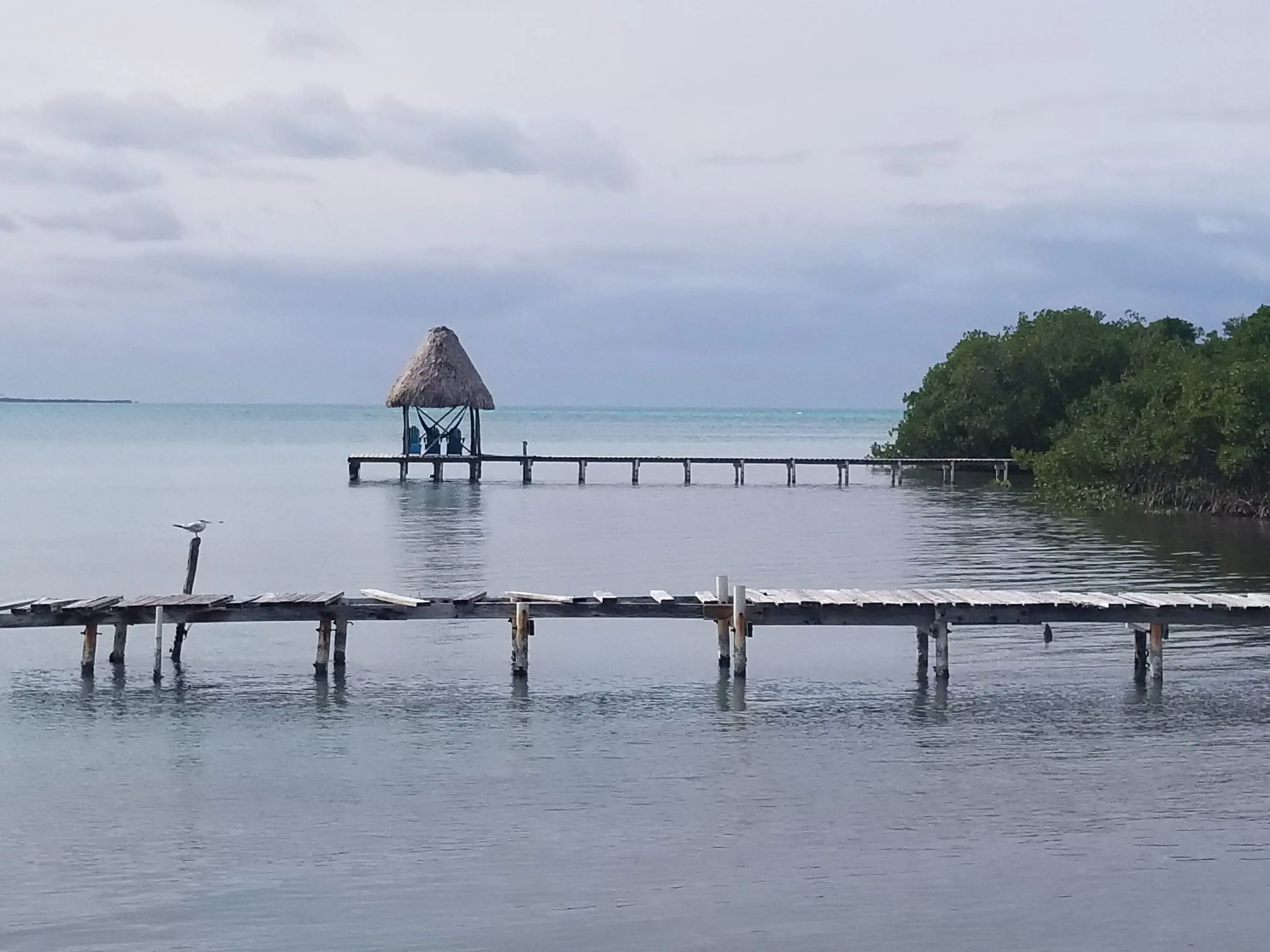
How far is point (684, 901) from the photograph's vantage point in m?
11.0

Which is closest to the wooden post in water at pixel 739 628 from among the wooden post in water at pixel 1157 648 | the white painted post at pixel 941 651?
the white painted post at pixel 941 651

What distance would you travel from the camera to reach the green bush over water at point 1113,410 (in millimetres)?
40938

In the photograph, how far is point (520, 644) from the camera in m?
18.5

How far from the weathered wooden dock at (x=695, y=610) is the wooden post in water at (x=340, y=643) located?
0.20 meters

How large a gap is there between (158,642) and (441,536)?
1844 cm

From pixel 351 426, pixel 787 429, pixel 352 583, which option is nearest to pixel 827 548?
pixel 352 583

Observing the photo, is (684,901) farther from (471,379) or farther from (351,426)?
(351,426)

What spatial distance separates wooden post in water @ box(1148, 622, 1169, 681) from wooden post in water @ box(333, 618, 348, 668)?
9.19 meters

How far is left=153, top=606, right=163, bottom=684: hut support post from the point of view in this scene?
17984mm

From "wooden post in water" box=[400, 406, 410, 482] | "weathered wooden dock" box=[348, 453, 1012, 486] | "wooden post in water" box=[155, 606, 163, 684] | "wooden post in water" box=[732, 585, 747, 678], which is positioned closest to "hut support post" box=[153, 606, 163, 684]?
"wooden post in water" box=[155, 606, 163, 684]

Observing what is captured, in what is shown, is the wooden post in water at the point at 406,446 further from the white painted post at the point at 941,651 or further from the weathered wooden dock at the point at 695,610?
the white painted post at the point at 941,651

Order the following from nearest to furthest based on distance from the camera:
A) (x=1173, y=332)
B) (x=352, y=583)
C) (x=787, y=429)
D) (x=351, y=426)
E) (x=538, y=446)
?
1. (x=352, y=583)
2. (x=1173, y=332)
3. (x=538, y=446)
4. (x=351, y=426)
5. (x=787, y=429)

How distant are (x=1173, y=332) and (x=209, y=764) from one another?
5708 centimetres

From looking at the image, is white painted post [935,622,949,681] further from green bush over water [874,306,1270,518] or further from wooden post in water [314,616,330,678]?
green bush over water [874,306,1270,518]
